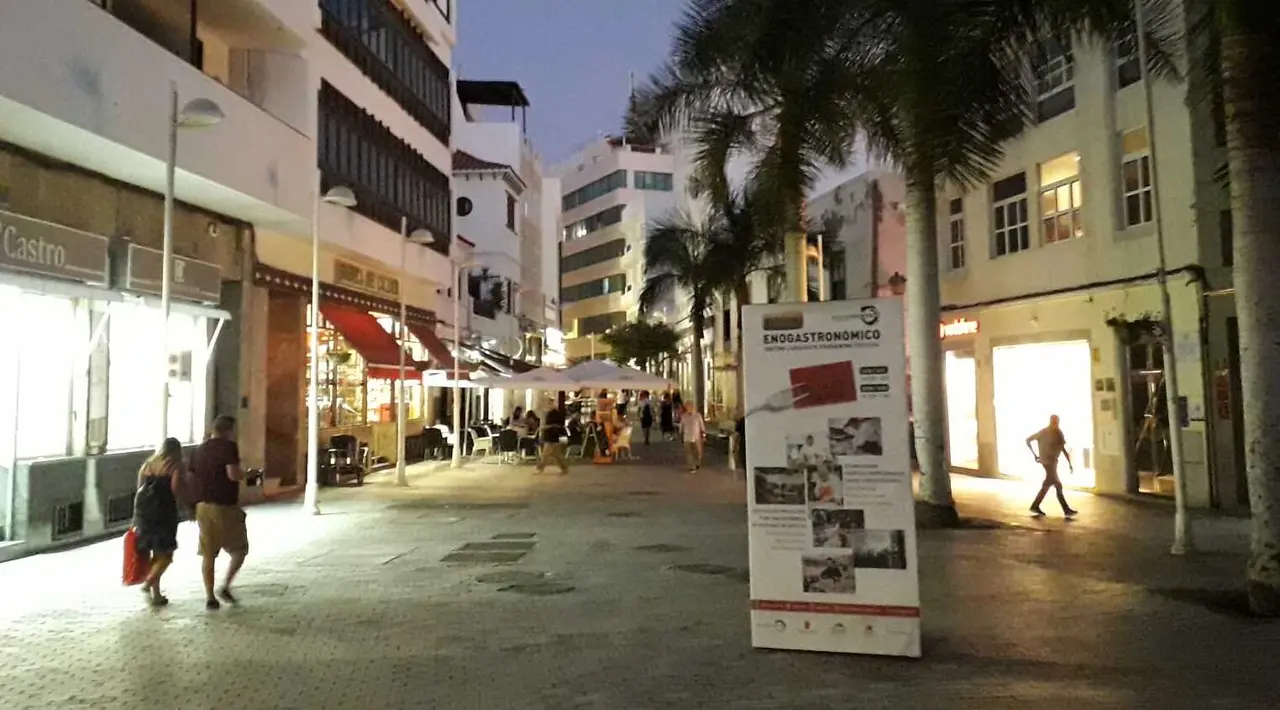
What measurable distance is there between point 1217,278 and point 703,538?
8810 mm

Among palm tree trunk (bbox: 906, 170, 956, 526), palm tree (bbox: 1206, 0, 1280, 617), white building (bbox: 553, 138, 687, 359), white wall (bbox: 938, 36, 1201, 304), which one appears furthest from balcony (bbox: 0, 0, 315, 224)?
white building (bbox: 553, 138, 687, 359)

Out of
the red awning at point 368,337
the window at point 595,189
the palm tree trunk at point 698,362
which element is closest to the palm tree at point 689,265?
the palm tree trunk at point 698,362

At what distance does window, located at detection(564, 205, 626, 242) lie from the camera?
3125 inches

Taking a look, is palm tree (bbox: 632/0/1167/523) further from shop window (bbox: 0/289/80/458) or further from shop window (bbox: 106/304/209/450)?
shop window (bbox: 0/289/80/458)

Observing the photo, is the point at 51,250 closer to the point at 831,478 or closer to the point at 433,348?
the point at 831,478

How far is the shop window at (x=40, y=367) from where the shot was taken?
12211mm

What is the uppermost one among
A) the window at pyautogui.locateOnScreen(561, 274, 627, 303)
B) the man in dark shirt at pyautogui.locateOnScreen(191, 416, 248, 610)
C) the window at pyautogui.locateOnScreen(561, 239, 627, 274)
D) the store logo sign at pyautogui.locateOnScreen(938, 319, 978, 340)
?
the window at pyautogui.locateOnScreen(561, 239, 627, 274)

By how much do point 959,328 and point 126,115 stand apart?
1635cm

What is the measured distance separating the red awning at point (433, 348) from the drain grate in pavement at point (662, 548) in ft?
49.3

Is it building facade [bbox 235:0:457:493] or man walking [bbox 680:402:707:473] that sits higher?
building facade [bbox 235:0:457:493]

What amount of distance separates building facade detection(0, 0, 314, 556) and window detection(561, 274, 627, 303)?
60.7 meters

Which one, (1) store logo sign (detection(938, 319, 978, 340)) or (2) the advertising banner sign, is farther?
(1) store logo sign (detection(938, 319, 978, 340))

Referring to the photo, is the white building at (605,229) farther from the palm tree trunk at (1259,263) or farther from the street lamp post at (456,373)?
the palm tree trunk at (1259,263)

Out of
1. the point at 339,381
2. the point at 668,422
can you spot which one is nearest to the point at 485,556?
the point at 339,381
